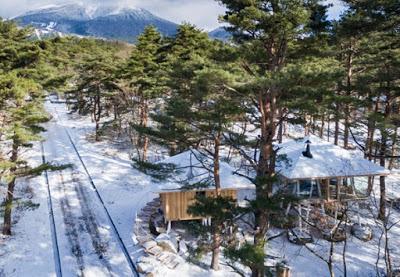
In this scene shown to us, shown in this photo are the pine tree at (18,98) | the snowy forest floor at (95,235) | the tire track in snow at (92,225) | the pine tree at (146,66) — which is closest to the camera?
the pine tree at (18,98)

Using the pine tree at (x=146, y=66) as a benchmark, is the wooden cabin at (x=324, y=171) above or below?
below

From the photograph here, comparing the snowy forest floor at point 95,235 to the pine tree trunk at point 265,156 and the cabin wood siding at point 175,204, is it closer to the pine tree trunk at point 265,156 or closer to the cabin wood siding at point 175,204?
the cabin wood siding at point 175,204

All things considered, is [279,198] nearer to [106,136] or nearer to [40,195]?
[40,195]

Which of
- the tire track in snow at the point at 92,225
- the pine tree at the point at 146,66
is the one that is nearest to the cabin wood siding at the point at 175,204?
the tire track in snow at the point at 92,225

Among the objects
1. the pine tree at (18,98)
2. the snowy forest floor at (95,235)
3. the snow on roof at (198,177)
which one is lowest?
the snowy forest floor at (95,235)

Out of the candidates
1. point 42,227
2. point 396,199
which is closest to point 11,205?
point 42,227

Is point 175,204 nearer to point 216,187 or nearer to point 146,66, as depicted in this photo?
point 216,187
